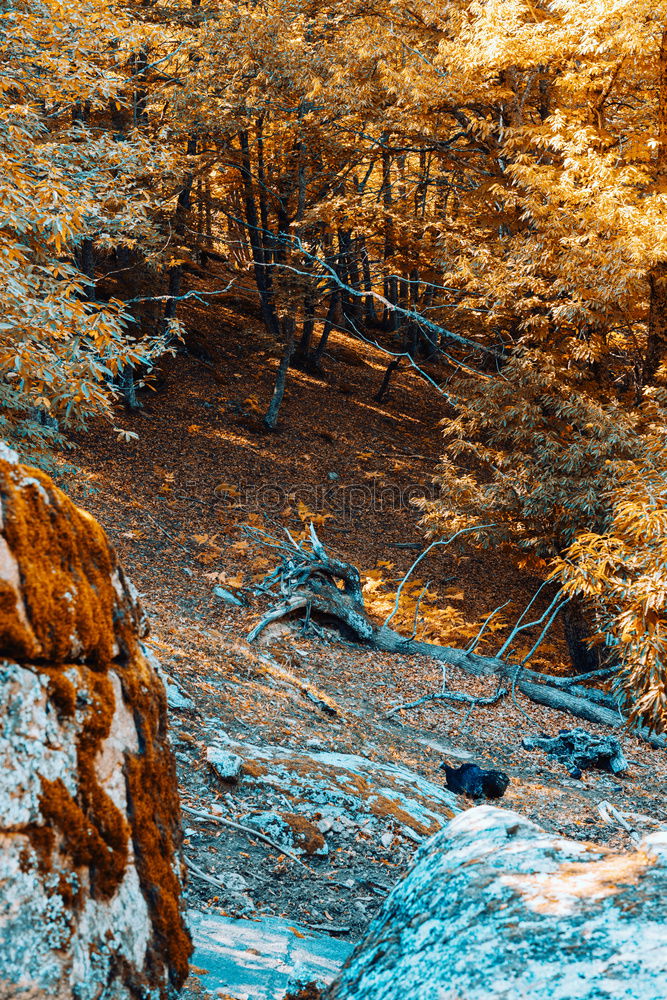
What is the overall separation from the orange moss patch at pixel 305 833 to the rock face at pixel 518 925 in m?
1.62

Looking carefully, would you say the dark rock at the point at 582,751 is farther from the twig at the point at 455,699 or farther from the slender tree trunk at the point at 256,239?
the slender tree trunk at the point at 256,239

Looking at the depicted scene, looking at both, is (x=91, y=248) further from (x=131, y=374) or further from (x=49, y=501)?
(x=49, y=501)

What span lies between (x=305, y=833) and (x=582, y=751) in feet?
16.2

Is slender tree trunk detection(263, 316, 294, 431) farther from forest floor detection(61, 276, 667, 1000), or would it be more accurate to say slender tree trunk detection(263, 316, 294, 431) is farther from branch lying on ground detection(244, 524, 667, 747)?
branch lying on ground detection(244, 524, 667, 747)

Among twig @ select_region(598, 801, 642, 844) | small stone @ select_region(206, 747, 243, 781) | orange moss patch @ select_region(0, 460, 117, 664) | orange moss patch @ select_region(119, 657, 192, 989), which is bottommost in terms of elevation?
twig @ select_region(598, 801, 642, 844)

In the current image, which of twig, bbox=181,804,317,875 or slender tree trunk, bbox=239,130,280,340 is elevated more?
slender tree trunk, bbox=239,130,280,340

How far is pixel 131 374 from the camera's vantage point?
15.9m

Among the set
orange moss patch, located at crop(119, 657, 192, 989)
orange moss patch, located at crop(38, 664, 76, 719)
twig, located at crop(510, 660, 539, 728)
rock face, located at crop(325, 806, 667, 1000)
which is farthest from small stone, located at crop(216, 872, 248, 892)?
twig, located at crop(510, 660, 539, 728)

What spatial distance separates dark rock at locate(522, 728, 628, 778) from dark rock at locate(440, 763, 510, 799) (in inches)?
59.8

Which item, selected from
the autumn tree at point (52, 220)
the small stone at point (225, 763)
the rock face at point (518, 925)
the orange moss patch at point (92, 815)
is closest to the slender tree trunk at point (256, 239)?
the autumn tree at point (52, 220)

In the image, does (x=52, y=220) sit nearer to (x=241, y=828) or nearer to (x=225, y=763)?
(x=225, y=763)

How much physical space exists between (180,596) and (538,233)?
8.07m

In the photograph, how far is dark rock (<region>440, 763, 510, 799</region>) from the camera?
269 inches

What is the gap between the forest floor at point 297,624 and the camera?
4648 mm
